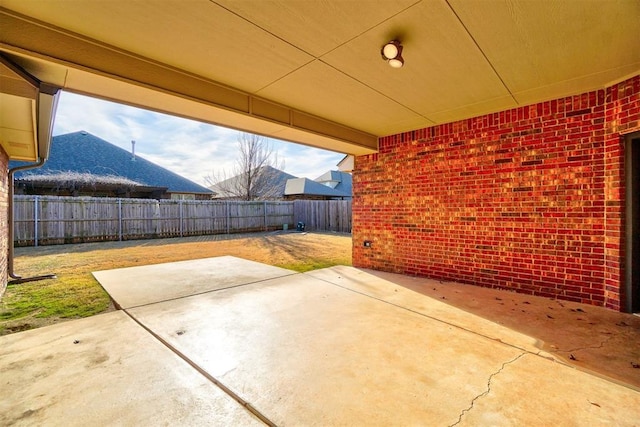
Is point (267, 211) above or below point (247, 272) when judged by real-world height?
above

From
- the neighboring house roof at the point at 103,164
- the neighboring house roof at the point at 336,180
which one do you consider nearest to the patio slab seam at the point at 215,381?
the neighboring house roof at the point at 103,164

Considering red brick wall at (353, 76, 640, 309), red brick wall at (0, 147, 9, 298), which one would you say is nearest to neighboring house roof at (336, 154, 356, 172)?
red brick wall at (353, 76, 640, 309)

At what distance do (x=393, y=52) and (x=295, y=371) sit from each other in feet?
8.99

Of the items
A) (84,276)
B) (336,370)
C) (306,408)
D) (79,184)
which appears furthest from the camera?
(79,184)

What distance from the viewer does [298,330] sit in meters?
2.84

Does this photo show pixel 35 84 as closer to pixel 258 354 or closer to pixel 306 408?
pixel 258 354

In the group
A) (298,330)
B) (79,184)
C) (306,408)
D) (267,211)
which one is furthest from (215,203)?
(306,408)

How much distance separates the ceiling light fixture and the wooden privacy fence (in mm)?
11892

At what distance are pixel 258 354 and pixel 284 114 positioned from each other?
3112 millimetres

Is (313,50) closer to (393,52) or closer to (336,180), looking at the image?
(393,52)

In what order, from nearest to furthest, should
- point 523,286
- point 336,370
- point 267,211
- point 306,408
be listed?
point 306,408 → point 336,370 → point 523,286 → point 267,211

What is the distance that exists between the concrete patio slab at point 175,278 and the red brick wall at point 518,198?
→ 265 cm

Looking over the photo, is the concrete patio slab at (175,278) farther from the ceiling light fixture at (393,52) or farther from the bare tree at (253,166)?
the bare tree at (253,166)

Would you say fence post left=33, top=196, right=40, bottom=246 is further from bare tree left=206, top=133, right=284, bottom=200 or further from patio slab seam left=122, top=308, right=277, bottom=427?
bare tree left=206, top=133, right=284, bottom=200
